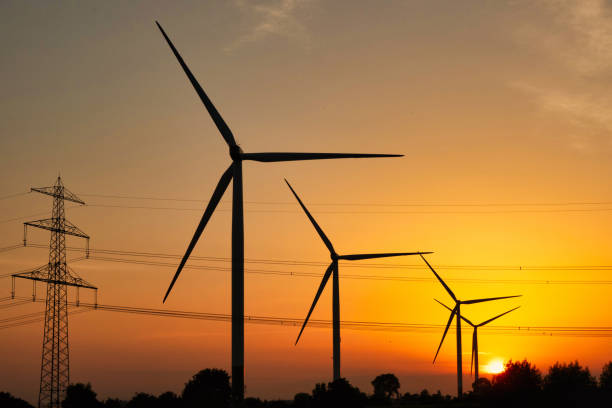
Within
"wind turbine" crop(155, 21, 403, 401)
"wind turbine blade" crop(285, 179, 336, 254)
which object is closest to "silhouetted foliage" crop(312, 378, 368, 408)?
"wind turbine blade" crop(285, 179, 336, 254)

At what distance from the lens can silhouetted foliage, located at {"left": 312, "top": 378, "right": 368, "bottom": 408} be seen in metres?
117

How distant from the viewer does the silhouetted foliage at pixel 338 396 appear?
11675 centimetres

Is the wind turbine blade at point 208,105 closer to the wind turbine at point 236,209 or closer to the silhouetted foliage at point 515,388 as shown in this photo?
the wind turbine at point 236,209

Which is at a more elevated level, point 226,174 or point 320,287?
point 226,174

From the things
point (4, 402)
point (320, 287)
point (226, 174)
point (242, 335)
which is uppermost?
point (226, 174)

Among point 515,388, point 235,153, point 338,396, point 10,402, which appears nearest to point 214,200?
point 235,153

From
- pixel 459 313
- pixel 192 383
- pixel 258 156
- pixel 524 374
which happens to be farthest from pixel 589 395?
pixel 192 383

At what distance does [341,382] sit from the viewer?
119750 millimetres

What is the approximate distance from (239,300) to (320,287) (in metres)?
54.6

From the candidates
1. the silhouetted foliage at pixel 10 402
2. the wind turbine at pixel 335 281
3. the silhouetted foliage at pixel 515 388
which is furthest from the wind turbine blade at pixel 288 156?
the silhouetted foliage at pixel 10 402

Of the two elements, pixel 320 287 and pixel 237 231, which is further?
pixel 320 287

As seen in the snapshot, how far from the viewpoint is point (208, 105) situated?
301 feet

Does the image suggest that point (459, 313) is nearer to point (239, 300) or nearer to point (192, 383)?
point (192, 383)

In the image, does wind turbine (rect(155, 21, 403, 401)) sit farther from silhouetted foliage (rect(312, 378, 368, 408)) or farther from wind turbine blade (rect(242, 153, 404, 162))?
silhouetted foliage (rect(312, 378, 368, 408))
